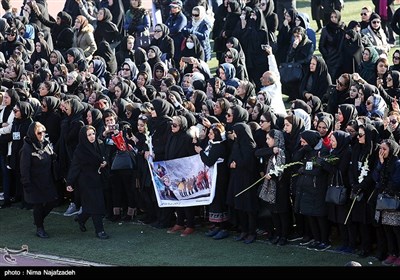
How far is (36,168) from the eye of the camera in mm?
15898

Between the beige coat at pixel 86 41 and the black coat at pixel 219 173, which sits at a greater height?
the beige coat at pixel 86 41

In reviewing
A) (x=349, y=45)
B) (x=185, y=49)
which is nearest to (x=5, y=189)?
(x=185, y=49)

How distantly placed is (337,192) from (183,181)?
Answer: 2.80m

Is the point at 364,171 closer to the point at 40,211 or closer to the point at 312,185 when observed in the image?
the point at 312,185

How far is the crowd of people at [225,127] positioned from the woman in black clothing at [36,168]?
17mm

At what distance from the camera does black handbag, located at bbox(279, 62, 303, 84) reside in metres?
20.1

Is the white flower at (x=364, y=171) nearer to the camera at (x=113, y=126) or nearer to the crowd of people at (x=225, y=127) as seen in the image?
the crowd of people at (x=225, y=127)

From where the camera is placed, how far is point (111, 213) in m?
17.0

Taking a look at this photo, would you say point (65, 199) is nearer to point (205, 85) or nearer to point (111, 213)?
point (111, 213)

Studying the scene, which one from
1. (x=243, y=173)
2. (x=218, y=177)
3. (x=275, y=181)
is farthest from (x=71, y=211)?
(x=275, y=181)

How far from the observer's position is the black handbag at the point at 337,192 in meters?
14.0

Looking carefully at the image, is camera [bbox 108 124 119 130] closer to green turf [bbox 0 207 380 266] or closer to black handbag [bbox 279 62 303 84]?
green turf [bbox 0 207 380 266]

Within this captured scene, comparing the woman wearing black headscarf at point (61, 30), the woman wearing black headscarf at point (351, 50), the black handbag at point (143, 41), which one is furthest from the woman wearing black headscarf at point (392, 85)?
the woman wearing black headscarf at point (61, 30)

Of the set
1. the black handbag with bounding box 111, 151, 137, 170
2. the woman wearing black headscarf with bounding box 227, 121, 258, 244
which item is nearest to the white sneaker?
the black handbag with bounding box 111, 151, 137, 170
